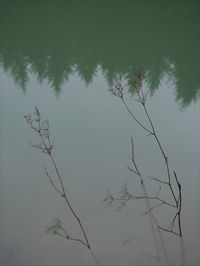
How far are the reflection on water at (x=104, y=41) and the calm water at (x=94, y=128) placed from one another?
0.06 metres

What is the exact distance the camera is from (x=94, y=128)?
6.62 metres

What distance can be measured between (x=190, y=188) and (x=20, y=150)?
310 cm

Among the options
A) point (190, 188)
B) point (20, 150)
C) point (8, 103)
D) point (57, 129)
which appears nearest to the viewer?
point (190, 188)

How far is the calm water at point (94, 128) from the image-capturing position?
3506mm

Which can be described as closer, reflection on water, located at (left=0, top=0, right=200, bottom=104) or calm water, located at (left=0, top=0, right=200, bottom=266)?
calm water, located at (left=0, top=0, right=200, bottom=266)

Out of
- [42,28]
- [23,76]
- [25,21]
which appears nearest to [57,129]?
[23,76]

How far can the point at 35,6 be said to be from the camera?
1986cm

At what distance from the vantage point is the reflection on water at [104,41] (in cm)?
1172

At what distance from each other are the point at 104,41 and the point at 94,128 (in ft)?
29.0

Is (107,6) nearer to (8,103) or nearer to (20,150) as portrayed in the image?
(8,103)

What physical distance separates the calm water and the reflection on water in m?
0.06

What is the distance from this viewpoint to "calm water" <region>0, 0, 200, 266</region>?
351cm

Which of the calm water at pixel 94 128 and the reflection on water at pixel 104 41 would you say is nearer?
the calm water at pixel 94 128

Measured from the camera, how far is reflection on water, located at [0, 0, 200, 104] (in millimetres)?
11719
